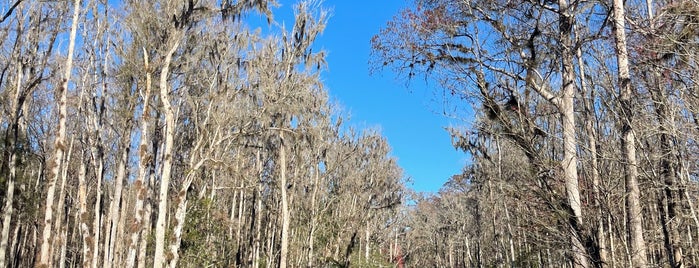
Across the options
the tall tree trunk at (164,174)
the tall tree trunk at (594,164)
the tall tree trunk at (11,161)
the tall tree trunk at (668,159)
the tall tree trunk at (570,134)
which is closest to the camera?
the tall tree trunk at (668,159)

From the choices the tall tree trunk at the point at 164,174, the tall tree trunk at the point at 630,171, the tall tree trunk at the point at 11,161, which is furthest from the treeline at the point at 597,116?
the tall tree trunk at the point at 11,161

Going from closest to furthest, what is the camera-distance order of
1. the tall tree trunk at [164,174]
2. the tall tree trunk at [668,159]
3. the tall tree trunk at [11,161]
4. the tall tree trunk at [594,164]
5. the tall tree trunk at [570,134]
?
the tall tree trunk at [668,159]
the tall tree trunk at [594,164]
the tall tree trunk at [570,134]
the tall tree trunk at [164,174]
the tall tree trunk at [11,161]

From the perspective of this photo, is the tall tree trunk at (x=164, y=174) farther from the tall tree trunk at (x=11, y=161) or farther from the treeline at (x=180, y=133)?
the tall tree trunk at (x=11, y=161)

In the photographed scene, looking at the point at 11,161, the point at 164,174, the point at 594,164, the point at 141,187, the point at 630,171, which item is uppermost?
the point at 11,161

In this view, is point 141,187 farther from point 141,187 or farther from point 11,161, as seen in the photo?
point 11,161

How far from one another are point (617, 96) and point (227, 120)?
34.2ft

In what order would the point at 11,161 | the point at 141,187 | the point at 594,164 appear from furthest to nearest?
the point at 11,161 → the point at 141,187 → the point at 594,164

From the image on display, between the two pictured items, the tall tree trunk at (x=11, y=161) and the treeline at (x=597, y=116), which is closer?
the treeline at (x=597, y=116)

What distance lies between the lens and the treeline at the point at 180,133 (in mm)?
12133

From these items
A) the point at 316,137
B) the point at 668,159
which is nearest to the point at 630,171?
the point at 668,159

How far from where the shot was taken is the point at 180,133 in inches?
765

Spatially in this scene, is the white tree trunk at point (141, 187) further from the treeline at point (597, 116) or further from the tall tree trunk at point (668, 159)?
the tall tree trunk at point (668, 159)

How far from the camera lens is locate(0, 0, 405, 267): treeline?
39.8ft

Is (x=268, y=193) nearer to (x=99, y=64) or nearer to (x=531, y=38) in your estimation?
(x=99, y=64)
